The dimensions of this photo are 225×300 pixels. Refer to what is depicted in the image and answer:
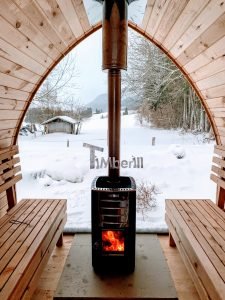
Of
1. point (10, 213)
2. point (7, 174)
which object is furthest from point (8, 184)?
point (10, 213)

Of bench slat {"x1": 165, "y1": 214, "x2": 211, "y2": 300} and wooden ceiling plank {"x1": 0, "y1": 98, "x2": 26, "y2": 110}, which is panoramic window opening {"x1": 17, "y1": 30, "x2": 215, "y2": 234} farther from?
wooden ceiling plank {"x1": 0, "y1": 98, "x2": 26, "y2": 110}

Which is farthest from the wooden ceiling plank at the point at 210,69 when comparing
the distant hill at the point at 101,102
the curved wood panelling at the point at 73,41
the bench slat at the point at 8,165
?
the bench slat at the point at 8,165

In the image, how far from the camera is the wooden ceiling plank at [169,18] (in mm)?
1866

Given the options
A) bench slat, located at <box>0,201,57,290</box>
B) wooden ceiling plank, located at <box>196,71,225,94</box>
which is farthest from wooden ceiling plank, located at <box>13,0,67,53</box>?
bench slat, located at <box>0,201,57,290</box>

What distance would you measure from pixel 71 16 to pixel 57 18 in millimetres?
194

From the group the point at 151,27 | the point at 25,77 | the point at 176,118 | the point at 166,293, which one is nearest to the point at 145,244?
the point at 166,293

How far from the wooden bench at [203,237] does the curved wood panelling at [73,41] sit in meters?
0.81

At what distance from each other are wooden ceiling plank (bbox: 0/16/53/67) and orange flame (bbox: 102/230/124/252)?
1.76m

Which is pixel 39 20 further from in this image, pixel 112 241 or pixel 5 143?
pixel 112 241

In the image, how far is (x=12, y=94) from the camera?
7.37ft

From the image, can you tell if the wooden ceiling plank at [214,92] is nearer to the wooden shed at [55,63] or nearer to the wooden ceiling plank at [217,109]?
the wooden shed at [55,63]

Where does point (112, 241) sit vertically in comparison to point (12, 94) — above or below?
below

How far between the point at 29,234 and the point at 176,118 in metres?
7.60

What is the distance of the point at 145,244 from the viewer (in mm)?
2729
